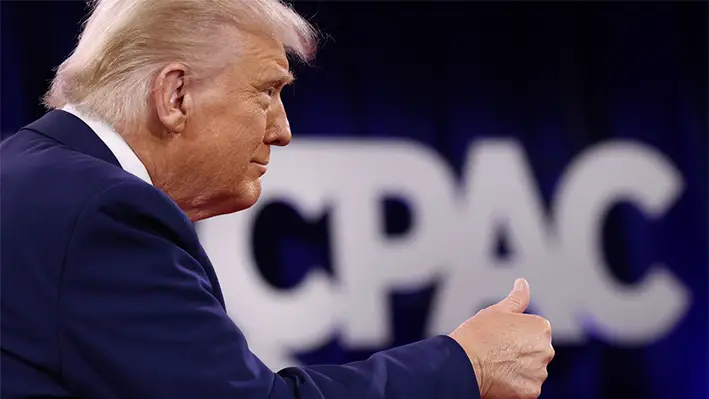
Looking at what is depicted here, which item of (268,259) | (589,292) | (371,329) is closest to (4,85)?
(268,259)

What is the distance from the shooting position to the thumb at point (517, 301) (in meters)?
1.14

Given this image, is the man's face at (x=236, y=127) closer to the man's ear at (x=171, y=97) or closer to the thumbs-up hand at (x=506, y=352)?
the man's ear at (x=171, y=97)

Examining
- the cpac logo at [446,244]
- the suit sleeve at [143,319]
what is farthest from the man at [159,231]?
the cpac logo at [446,244]

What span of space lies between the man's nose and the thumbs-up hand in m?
0.36

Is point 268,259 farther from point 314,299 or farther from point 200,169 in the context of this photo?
point 200,169

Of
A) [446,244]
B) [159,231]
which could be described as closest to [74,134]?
[159,231]

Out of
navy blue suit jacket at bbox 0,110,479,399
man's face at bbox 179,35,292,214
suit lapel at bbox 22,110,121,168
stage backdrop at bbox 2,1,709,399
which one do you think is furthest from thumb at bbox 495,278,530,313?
stage backdrop at bbox 2,1,709,399

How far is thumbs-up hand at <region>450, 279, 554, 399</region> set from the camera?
1.08 meters

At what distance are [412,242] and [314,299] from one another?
396 millimetres

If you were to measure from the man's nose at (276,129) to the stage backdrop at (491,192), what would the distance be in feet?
6.59

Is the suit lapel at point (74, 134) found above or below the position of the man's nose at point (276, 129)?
above

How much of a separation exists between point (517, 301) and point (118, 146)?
490 mm

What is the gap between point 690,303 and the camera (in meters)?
3.68

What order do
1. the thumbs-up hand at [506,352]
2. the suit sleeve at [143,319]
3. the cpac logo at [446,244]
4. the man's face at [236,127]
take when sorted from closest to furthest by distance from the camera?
1. the suit sleeve at [143,319]
2. the thumbs-up hand at [506,352]
3. the man's face at [236,127]
4. the cpac logo at [446,244]
